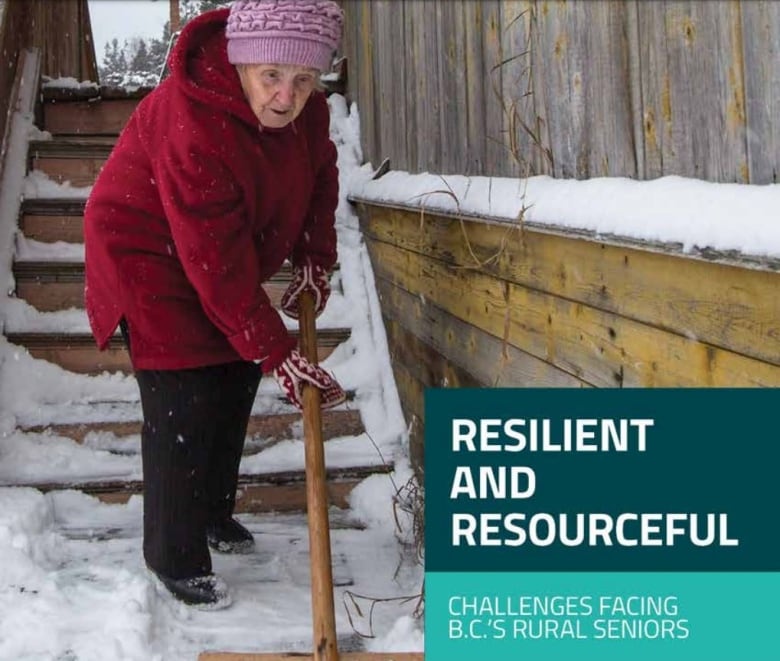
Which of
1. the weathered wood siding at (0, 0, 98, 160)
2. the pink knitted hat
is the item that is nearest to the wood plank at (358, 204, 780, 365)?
the pink knitted hat

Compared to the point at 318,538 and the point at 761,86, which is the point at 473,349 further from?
the point at 761,86

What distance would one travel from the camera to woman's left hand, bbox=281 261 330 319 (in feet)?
9.54

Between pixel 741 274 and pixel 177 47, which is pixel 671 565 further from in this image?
pixel 177 47

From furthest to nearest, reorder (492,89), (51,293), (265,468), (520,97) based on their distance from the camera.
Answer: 1. (51,293)
2. (265,468)
3. (492,89)
4. (520,97)

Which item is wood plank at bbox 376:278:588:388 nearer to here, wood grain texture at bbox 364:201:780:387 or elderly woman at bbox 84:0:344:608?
wood grain texture at bbox 364:201:780:387

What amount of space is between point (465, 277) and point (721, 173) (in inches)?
53.4

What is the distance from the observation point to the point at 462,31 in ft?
9.52

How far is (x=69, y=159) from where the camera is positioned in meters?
4.73

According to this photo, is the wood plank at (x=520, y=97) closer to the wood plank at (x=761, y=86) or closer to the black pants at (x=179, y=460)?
the wood plank at (x=761, y=86)

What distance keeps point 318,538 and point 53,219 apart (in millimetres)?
2675

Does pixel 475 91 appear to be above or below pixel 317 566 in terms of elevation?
above

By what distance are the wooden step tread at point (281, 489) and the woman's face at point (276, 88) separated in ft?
4.98

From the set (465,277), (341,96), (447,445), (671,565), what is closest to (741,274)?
(671,565)

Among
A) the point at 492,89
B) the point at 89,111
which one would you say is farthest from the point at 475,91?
the point at 89,111
